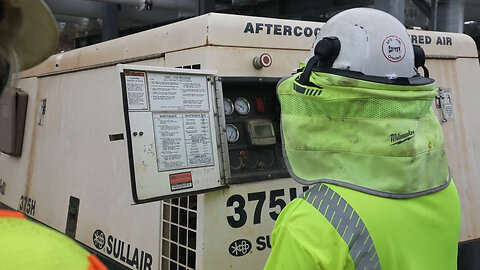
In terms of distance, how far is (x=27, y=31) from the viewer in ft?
3.15

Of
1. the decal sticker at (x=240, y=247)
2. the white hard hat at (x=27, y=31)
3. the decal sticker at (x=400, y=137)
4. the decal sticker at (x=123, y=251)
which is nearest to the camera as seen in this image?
the white hard hat at (x=27, y=31)

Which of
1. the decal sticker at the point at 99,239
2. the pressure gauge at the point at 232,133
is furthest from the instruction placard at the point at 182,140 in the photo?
the decal sticker at the point at 99,239

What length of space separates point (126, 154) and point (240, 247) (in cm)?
80

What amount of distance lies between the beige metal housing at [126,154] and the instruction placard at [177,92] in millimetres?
130

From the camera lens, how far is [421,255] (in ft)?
4.38

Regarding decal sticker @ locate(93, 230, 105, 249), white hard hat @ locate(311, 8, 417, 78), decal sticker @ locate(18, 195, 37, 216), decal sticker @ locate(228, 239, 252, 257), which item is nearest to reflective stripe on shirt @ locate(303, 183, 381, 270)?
white hard hat @ locate(311, 8, 417, 78)

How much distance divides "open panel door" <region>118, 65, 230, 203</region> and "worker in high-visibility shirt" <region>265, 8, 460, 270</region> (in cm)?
74

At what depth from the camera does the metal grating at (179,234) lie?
91.0 inches

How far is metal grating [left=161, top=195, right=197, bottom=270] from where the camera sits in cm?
231

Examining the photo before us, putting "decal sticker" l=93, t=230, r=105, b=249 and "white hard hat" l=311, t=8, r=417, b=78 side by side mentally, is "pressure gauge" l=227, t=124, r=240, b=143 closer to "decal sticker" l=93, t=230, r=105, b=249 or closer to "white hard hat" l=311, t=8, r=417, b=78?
"white hard hat" l=311, t=8, r=417, b=78

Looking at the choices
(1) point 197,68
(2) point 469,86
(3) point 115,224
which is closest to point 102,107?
(3) point 115,224

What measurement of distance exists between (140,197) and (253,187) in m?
0.57

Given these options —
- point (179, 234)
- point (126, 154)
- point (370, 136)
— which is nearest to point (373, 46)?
point (370, 136)

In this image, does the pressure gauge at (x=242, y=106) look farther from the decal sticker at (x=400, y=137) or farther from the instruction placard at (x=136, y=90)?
the decal sticker at (x=400, y=137)
